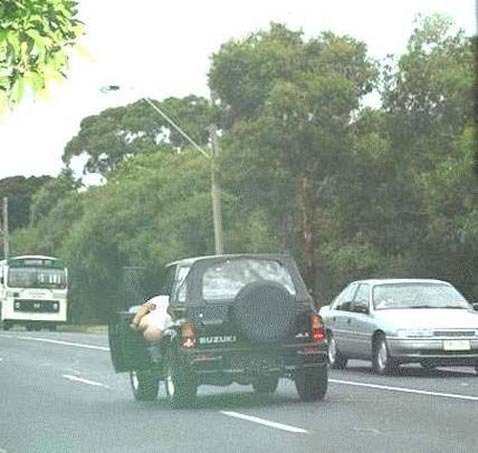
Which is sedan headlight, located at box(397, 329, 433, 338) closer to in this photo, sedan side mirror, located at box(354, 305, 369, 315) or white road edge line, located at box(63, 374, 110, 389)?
sedan side mirror, located at box(354, 305, 369, 315)

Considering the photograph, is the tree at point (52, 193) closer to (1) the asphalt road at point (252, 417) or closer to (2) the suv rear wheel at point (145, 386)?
(1) the asphalt road at point (252, 417)

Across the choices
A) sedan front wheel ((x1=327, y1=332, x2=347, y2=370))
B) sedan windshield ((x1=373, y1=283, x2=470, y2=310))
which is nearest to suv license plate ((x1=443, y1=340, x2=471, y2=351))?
sedan windshield ((x1=373, y1=283, x2=470, y2=310))

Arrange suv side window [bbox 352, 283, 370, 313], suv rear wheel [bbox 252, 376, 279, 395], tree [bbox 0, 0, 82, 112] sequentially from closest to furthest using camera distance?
tree [bbox 0, 0, 82, 112]
suv rear wheel [bbox 252, 376, 279, 395]
suv side window [bbox 352, 283, 370, 313]

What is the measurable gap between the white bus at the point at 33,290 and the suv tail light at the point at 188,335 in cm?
→ 4586

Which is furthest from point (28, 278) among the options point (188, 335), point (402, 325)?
point (188, 335)

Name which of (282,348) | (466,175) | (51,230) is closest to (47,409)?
(282,348)

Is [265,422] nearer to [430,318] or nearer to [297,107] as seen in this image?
[430,318]

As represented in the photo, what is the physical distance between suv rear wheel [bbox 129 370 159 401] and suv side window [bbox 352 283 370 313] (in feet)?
18.0

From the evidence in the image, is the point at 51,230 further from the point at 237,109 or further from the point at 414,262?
the point at 414,262

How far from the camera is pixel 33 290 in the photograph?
63.3m

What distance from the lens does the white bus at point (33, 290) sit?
63.1 m

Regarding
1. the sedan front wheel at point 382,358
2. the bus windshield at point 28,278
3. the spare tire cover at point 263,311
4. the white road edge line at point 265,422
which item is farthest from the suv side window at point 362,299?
the bus windshield at point 28,278

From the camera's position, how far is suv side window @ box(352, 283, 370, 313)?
79.8 ft

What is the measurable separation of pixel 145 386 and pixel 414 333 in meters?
4.94
